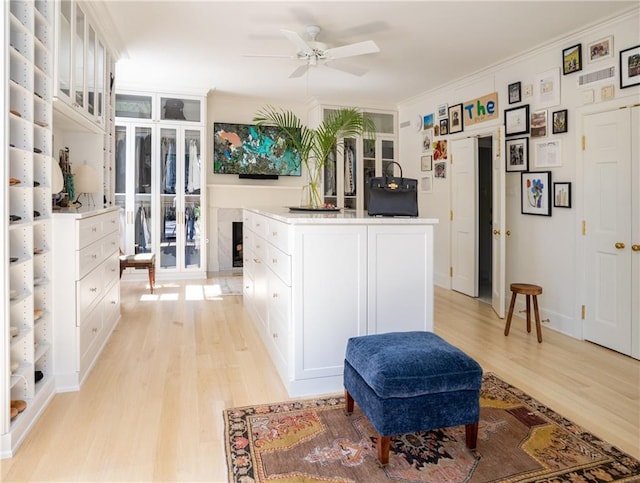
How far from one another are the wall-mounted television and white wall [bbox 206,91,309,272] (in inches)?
4.9

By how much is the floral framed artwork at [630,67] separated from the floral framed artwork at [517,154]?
1.07 m

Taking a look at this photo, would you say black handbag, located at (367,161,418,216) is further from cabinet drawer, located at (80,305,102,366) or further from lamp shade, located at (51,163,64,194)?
cabinet drawer, located at (80,305,102,366)

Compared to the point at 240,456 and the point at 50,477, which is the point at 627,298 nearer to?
the point at 240,456

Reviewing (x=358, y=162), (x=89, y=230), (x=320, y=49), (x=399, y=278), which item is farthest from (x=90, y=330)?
(x=358, y=162)

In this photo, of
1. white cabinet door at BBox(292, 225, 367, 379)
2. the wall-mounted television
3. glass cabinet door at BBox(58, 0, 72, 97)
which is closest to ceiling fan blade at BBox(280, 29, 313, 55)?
glass cabinet door at BBox(58, 0, 72, 97)

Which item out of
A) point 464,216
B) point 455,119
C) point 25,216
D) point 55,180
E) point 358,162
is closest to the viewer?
point 25,216

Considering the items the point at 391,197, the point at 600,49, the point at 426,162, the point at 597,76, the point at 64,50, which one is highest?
the point at 600,49

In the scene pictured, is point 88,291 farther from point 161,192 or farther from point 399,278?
point 161,192

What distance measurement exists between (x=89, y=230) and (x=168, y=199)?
3531 millimetres

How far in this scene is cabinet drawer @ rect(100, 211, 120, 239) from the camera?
3.37 metres

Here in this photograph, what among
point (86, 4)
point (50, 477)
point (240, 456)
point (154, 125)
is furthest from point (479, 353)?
point (154, 125)

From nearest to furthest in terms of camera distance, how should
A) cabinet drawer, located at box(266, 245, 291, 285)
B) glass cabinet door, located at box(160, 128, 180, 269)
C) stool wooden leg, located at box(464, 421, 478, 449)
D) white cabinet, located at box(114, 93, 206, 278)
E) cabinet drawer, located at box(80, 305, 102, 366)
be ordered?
stool wooden leg, located at box(464, 421, 478, 449) → cabinet drawer, located at box(266, 245, 291, 285) → cabinet drawer, located at box(80, 305, 102, 366) → white cabinet, located at box(114, 93, 206, 278) → glass cabinet door, located at box(160, 128, 180, 269)

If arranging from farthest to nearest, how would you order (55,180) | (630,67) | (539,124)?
1. (539,124)
2. (630,67)
3. (55,180)

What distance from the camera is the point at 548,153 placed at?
4176 mm
